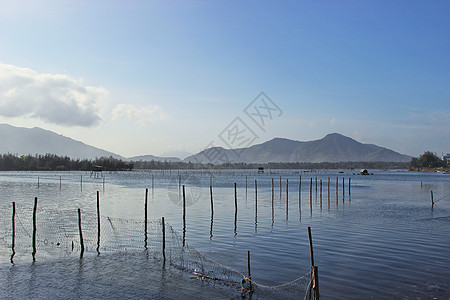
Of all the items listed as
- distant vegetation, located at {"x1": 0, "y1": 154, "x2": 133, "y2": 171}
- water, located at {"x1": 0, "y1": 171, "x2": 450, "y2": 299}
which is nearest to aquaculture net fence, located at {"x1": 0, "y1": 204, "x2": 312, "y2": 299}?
water, located at {"x1": 0, "y1": 171, "x2": 450, "y2": 299}

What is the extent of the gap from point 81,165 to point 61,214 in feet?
547

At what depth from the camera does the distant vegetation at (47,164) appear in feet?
544

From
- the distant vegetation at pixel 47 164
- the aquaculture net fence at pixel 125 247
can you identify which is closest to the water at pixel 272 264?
the aquaculture net fence at pixel 125 247

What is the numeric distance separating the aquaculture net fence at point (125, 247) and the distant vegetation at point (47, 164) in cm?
15330

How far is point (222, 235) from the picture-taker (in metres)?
20.8

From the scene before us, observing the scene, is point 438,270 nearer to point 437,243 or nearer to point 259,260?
point 437,243

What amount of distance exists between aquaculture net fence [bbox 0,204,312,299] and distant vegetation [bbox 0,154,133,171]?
153296mm

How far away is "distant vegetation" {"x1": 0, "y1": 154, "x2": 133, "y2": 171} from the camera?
166m

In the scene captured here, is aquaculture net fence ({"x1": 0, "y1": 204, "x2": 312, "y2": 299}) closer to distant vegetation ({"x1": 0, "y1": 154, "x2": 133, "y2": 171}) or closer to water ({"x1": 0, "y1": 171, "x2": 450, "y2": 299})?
water ({"x1": 0, "y1": 171, "x2": 450, "y2": 299})

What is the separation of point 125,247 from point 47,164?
17415cm

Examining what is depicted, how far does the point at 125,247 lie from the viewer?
56.4 feet

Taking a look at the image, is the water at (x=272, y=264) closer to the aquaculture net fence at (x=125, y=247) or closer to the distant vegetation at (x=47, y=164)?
the aquaculture net fence at (x=125, y=247)

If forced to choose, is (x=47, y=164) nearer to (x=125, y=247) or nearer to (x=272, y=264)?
(x=125, y=247)

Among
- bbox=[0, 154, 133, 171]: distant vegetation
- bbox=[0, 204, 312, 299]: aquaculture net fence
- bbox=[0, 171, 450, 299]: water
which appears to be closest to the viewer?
bbox=[0, 171, 450, 299]: water
